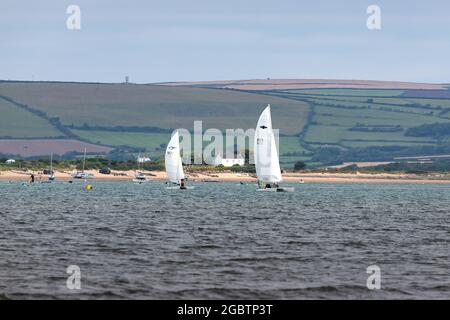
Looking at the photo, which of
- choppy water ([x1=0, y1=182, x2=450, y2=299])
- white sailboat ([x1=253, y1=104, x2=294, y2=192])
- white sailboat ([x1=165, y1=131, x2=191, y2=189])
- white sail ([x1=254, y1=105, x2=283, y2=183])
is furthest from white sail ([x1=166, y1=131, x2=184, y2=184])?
choppy water ([x1=0, y1=182, x2=450, y2=299])

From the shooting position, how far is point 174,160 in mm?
133125

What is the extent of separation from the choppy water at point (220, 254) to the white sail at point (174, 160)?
59.1 metres

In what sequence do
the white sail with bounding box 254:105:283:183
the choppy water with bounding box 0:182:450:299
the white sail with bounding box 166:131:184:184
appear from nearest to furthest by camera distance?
the choppy water with bounding box 0:182:450:299 < the white sail with bounding box 254:105:283:183 < the white sail with bounding box 166:131:184:184

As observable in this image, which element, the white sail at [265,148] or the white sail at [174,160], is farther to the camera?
the white sail at [174,160]

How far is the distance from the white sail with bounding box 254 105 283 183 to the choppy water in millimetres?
32789

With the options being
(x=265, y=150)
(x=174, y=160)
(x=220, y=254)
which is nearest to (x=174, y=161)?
(x=174, y=160)

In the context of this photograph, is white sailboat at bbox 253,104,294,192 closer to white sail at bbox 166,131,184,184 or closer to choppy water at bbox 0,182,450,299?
white sail at bbox 166,131,184,184

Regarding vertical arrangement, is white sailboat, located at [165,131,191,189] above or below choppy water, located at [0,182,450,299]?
above

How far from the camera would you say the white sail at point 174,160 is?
133 meters

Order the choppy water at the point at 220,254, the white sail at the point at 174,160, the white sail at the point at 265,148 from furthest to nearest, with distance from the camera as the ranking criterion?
the white sail at the point at 174,160 < the white sail at the point at 265,148 < the choppy water at the point at 220,254

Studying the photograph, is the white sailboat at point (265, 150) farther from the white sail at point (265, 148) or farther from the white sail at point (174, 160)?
the white sail at point (174, 160)

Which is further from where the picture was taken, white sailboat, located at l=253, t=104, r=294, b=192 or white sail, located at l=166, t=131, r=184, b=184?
white sail, located at l=166, t=131, r=184, b=184

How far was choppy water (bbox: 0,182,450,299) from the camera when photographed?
33.3m

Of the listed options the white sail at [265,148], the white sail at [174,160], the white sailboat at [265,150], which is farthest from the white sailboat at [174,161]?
the white sail at [265,148]
